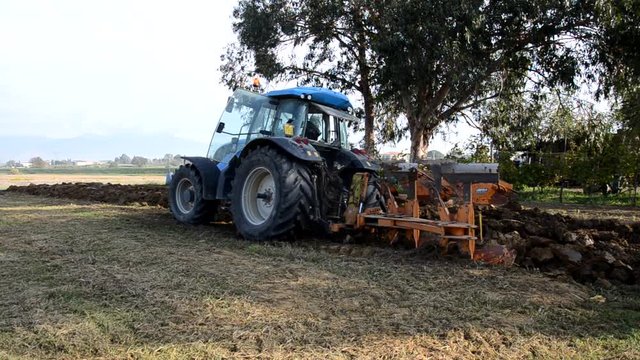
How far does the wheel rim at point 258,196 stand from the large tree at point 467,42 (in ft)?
24.7

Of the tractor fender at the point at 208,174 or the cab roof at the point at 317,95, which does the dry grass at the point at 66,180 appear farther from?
the cab roof at the point at 317,95

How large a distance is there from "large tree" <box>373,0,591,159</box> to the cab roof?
6161 mm

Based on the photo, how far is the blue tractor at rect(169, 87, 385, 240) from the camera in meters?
6.29

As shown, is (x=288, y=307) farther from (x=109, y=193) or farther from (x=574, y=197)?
(x=574, y=197)

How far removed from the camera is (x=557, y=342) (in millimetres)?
3139

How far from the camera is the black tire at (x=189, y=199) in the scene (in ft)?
26.0

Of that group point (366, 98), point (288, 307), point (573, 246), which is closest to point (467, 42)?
point (366, 98)

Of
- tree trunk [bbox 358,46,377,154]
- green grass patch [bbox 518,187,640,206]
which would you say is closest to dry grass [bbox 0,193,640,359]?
green grass patch [bbox 518,187,640,206]

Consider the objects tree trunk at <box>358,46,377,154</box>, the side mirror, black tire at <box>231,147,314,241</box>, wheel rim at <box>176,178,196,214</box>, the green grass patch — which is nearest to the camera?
black tire at <box>231,147,314,241</box>

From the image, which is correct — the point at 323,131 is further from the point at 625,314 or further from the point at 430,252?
the point at 625,314

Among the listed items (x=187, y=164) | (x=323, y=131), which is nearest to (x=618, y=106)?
(x=323, y=131)

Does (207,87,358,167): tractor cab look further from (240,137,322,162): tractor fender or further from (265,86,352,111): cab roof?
(240,137,322,162): tractor fender

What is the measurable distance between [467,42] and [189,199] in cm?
800

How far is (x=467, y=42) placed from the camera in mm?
12930
